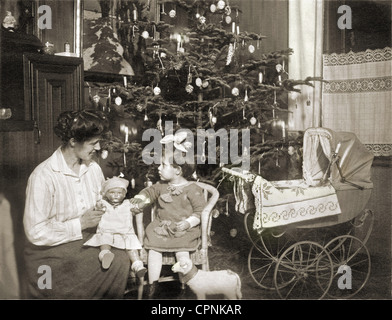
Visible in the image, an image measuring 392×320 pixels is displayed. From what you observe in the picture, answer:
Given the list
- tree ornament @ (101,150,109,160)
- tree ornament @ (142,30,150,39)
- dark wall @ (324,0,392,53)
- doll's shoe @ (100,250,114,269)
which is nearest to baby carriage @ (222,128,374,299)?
dark wall @ (324,0,392,53)

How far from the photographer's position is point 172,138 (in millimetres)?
3275

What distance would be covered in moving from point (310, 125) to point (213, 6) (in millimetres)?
1294

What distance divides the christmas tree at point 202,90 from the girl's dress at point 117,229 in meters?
0.51

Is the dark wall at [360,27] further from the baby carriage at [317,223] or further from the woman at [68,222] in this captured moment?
the woman at [68,222]

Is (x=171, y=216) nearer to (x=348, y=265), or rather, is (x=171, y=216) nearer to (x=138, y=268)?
(x=138, y=268)

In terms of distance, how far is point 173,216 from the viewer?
324cm

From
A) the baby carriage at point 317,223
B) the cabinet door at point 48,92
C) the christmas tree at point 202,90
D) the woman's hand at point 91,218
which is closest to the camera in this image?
the woman's hand at point 91,218

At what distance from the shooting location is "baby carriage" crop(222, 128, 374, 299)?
341 cm

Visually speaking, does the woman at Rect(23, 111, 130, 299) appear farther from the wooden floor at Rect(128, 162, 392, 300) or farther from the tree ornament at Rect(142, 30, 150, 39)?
the tree ornament at Rect(142, 30, 150, 39)

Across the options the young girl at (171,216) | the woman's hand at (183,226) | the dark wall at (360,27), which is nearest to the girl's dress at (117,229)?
the young girl at (171,216)

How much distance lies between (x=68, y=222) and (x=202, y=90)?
5.27 feet

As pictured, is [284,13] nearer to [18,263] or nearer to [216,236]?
[216,236]

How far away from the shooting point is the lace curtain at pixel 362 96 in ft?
12.3
